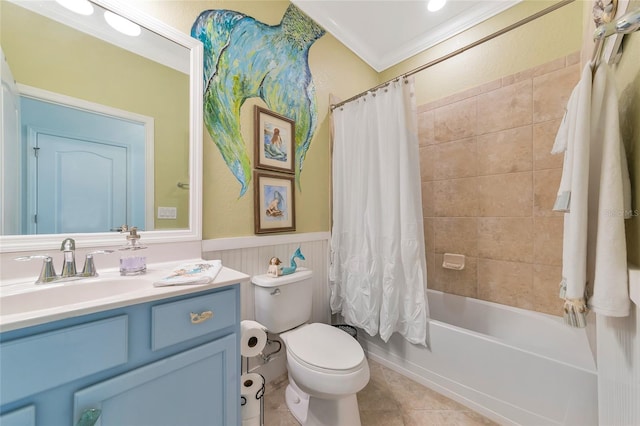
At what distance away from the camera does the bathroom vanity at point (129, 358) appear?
1.74ft

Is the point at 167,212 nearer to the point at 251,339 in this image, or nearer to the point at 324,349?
the point at 251,339

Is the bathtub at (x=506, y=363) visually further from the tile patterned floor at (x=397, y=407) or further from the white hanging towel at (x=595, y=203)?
the white hanging towel at (x=595, y=203)

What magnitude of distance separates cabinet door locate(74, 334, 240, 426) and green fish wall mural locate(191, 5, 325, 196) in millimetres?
889

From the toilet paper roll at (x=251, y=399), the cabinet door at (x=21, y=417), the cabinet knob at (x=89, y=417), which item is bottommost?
the toilet paper roll at (x=251, y=399)

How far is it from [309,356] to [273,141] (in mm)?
1297

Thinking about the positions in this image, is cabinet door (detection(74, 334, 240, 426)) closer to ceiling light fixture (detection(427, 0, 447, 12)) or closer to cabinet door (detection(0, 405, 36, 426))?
cabinet door (detection(0, 405, 36, 426))

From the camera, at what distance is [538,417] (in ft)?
3.74

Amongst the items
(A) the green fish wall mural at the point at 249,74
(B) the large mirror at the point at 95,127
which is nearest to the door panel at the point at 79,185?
(B) the large mirror at the point at 95,127

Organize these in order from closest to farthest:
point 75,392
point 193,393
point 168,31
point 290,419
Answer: point 75,392 → point 193,393 → point 168,31 → point 290,419

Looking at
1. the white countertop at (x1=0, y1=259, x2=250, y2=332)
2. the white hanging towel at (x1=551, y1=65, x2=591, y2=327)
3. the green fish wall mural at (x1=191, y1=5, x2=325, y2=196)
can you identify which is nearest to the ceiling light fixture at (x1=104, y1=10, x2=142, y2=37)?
the green fish wall mural at (x1=191, y1=5, x2=325, y2=196)

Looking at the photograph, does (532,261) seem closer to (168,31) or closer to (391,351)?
(391,351)

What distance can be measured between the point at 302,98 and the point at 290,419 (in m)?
2.08

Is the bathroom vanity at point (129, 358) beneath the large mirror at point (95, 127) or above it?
beneath

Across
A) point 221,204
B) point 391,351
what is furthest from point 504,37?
point 391,351
